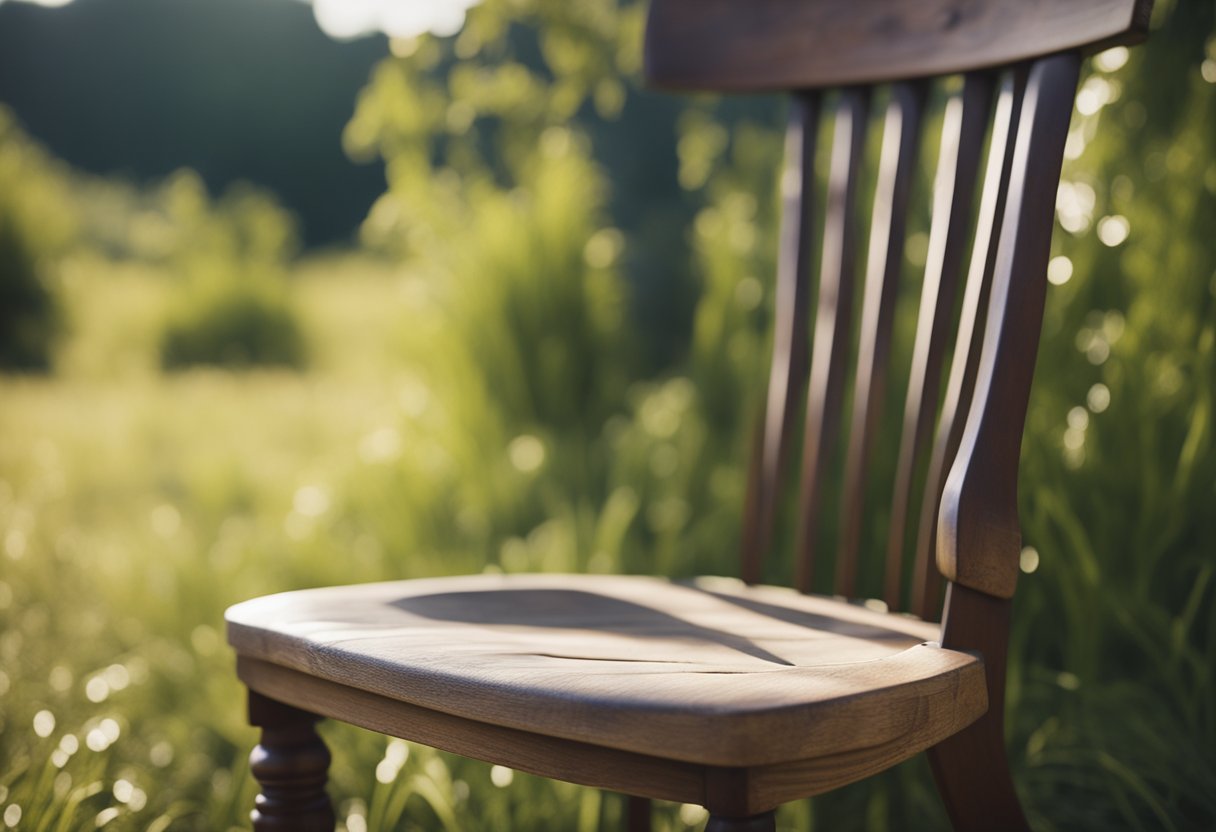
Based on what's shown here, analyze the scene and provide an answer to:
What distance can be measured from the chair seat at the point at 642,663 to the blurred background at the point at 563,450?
419mm

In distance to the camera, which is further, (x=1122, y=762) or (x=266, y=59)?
(x=266, y=59)

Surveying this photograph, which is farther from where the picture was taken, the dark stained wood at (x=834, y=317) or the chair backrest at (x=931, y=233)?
the dark stained wood at (x=834, y=317)

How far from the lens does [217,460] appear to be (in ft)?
7.93

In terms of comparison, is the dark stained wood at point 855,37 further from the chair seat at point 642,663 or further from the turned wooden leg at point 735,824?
the turned wooden leg at point 735,824

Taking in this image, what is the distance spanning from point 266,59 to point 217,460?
4.76m

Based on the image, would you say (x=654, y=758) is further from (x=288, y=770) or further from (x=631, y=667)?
(x=288, y=770)

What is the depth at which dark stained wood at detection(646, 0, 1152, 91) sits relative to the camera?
838 millimetres

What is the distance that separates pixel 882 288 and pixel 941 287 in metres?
0.07

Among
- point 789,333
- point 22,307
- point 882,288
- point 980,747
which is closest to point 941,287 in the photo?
point 882,288

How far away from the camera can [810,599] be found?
3.29 ft

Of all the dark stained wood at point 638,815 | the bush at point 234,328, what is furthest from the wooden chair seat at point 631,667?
the bush at point 234,328

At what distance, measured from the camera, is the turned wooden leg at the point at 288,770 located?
0.87 metres

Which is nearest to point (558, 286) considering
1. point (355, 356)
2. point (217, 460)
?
point (217, 460)

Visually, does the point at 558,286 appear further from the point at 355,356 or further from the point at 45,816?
the point at 355,356
